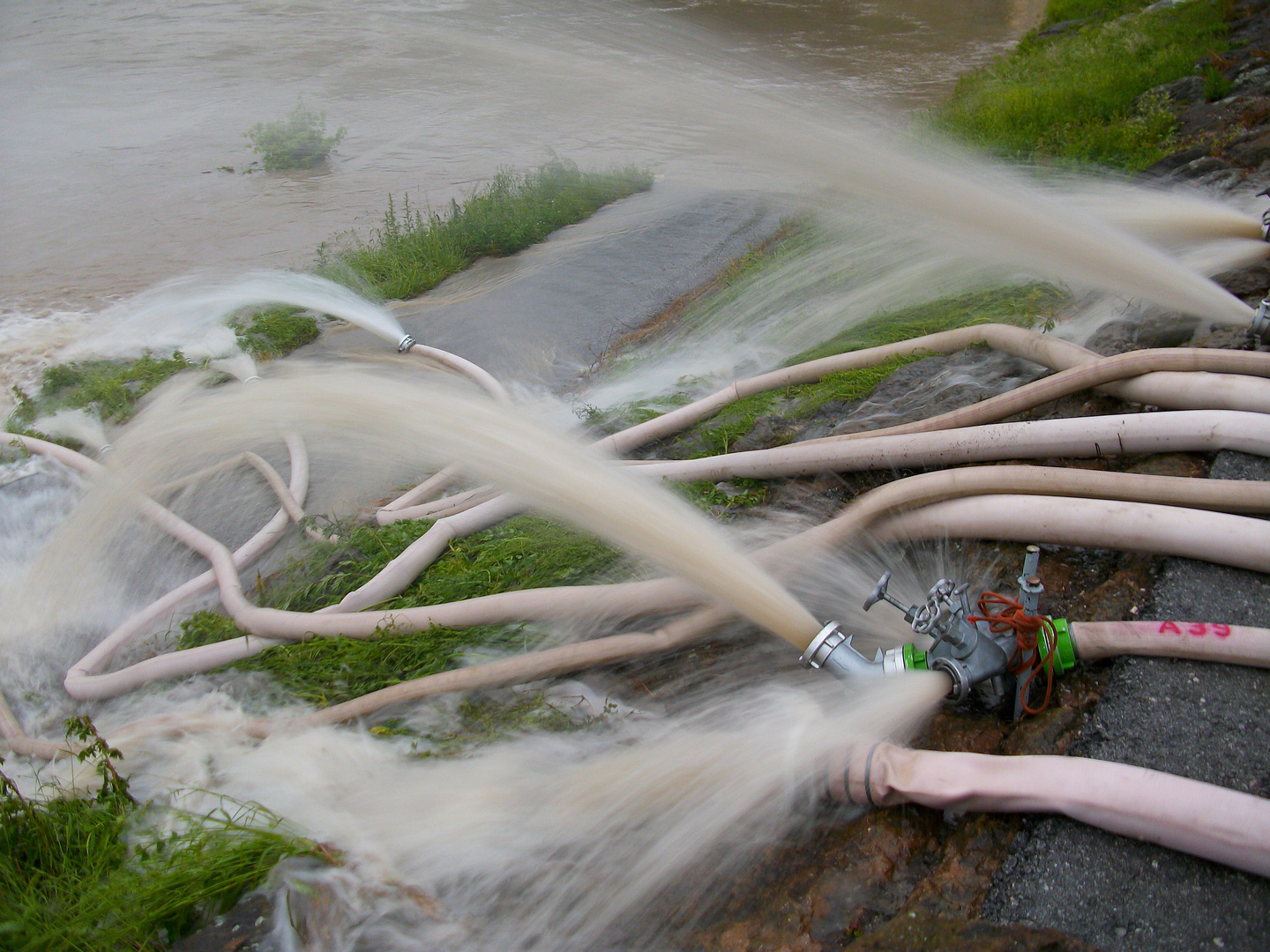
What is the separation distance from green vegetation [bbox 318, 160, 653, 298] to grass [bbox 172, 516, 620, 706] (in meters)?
4.16

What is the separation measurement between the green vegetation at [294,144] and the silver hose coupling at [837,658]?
1150 centimetres

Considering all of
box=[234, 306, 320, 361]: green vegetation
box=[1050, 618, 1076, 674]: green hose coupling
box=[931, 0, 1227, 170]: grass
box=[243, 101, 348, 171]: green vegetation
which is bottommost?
box=[234, 306, 320, 361]: green vegetation

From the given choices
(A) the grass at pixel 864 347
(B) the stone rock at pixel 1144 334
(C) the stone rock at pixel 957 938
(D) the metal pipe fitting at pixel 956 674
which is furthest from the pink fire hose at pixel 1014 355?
(C) the stone rock at pixel 957 938

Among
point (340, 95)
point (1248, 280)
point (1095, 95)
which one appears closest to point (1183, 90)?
point (1095, 95)

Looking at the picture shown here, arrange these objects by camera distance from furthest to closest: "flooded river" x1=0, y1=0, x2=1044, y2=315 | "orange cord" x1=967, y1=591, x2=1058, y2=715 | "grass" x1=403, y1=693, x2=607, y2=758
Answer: "flooded river" x1=0, y1=0, x2=1044, y2=315, "grass" x1=403, y1=693, x2=607, y2=758, "orange cord" x1=967, y1=591, x2=1058, y2=715

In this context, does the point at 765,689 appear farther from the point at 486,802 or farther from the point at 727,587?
the point at 486,802

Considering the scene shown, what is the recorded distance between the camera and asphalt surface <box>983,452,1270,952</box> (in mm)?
1929

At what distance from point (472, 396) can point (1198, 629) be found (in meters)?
3.98

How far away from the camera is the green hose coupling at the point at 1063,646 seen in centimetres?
255

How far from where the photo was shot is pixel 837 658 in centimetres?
273

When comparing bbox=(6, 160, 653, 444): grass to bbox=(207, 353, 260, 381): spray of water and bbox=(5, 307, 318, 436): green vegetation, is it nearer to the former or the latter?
bbox=(5, 307, 318, 436): green vegetation

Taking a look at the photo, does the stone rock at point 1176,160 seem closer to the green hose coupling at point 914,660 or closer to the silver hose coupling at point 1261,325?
the silver hose coupling at point 1261,325

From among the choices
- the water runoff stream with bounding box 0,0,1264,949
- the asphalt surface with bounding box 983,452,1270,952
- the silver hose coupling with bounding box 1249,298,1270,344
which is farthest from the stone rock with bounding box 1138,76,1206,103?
the asphalt surface with bounding box 983,452,1270,952

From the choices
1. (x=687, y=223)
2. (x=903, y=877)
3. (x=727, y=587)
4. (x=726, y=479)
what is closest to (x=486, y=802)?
(x=727, y=587)
